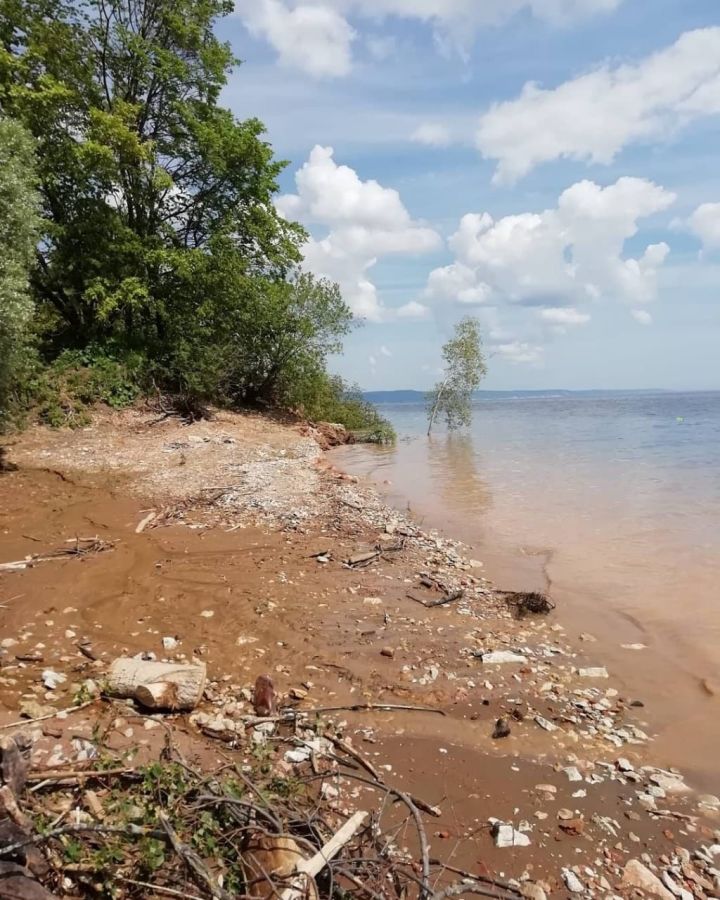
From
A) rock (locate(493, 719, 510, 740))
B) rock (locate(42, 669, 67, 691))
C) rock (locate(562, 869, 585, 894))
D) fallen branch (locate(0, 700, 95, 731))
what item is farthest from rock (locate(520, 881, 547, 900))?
rock (locate(42, 669, 67, 691))

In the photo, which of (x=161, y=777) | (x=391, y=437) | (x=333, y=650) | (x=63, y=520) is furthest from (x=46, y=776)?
(x=391, y=437)

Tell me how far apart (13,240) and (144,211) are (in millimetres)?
11820

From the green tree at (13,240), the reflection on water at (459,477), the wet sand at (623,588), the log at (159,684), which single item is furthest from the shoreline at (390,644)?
the reflection on water at (459,477)

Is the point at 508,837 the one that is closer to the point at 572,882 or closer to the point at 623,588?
the point at 572,882

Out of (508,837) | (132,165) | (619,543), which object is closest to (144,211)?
(132,165)

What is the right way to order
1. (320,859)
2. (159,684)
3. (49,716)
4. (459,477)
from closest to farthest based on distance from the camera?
(320,859) → (49,716) → (159,684) → (459,477)

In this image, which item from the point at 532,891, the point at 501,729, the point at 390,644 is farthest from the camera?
→ the point at 390,644

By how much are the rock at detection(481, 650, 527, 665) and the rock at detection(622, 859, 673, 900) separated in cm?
269

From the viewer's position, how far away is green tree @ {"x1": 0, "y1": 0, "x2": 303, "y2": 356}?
20047 mm

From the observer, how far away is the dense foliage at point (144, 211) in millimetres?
20016

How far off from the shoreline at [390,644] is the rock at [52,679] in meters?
0.14

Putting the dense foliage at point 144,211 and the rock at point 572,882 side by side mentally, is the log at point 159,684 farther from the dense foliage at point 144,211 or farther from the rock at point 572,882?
the dense foliage at point 144,211

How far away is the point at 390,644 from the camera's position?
21.7 feet

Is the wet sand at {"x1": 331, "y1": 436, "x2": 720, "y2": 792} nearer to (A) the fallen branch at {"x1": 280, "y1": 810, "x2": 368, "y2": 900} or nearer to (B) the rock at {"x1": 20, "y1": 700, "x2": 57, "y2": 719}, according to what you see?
(A) the fallen branch at {"x1": 280, "y1": 810, "x2": 368, "y2": 900}
